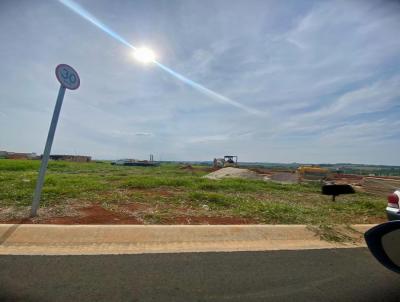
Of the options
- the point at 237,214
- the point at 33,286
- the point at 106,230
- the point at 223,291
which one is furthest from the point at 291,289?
the point at 237,214

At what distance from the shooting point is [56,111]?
5844 mm

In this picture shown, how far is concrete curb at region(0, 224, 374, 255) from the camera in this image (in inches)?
156

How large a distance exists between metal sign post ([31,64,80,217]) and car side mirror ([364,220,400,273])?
5.94 m

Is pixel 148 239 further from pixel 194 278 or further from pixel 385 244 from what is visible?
pixel 385 244

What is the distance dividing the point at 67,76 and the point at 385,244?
6321mm

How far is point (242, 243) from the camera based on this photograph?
178 inches

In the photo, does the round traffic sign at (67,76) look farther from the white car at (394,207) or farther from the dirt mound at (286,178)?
the dirt mound at (286,178)

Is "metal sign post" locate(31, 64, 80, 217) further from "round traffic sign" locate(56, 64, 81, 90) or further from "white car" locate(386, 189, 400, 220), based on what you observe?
"white car" locate(386, 189, 400, 220)

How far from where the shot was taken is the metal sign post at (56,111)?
559cm

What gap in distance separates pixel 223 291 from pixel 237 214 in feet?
13.3

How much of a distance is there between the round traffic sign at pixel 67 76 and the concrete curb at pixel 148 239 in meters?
3.08

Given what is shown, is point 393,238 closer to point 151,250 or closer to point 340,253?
point 340,253

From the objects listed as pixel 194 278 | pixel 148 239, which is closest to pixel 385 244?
pixel 194 278

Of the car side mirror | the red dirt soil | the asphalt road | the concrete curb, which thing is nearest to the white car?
the concrete curb
